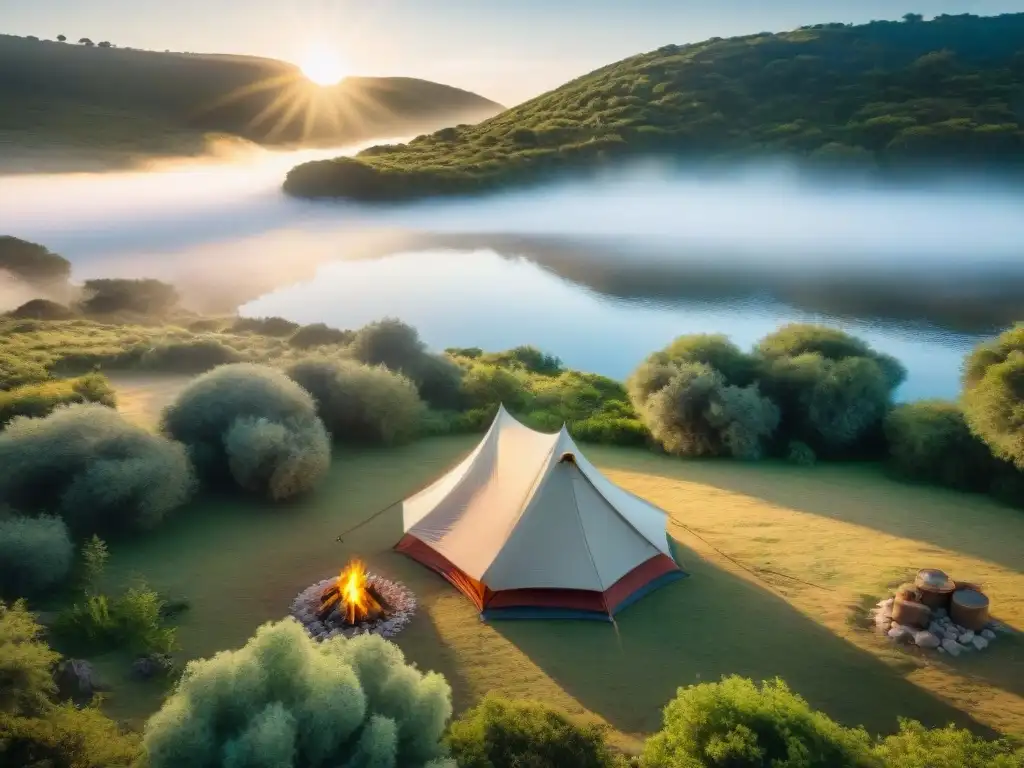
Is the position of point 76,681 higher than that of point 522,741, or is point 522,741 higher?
point 522,741

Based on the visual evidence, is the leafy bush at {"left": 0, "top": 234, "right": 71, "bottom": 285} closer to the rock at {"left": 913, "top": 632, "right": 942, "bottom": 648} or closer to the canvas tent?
the canvas tent

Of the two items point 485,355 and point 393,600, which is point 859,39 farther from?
point 393,600

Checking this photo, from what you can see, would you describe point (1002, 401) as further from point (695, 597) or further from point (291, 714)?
point (291, 714)

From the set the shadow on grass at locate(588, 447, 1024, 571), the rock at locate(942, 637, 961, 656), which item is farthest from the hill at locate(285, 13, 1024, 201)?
the rock at locate(942, 637, 961, 656)

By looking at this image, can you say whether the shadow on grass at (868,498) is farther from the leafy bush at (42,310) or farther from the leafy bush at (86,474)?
the leafy bush at (42,310)

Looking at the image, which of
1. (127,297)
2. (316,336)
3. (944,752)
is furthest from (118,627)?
(127,297)

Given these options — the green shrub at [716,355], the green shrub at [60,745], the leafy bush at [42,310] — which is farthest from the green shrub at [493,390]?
the leafy bush at [42,310]

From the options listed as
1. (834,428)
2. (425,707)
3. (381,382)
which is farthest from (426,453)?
(425,707)
